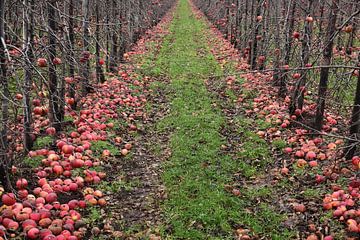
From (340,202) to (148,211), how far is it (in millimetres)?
2771

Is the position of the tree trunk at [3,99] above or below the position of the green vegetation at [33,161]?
above

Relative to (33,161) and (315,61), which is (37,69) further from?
(315,61)

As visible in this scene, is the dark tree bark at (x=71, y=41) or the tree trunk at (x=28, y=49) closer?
the tree trunk at (x=28, y=49)

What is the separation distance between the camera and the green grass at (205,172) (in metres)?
5.24

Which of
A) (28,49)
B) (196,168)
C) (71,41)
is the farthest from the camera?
(71,41)

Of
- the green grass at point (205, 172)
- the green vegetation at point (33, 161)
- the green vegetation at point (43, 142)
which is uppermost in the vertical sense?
the green vegetation at point (43, 142)

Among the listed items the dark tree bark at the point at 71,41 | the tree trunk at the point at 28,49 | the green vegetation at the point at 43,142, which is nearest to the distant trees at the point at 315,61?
the dark tree bark at the point at 71,41

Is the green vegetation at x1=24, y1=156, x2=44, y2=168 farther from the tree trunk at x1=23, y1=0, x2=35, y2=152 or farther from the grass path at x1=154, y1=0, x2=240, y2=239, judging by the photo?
the grass path at x1=154, y1=0, x2=240, y2=239

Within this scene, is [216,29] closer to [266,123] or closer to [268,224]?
[266,123]

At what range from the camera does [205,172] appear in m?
6.71

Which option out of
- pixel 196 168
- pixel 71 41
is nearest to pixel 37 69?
pixel 196 168

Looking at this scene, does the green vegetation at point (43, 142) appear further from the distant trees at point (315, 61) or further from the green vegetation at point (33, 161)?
the distant trees at point (315, 61)

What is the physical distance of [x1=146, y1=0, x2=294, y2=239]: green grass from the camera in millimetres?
5238

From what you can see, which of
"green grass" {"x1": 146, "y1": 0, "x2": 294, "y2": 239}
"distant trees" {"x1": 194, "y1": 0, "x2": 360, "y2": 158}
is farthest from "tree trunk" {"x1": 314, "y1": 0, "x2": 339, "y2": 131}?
"green grass" {"x1": 146, "y1": 0, "x2": 294, "y2": 239}
